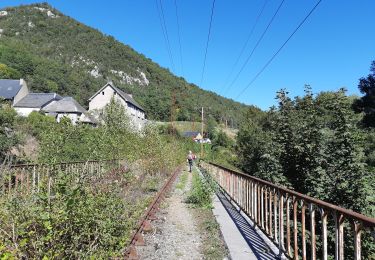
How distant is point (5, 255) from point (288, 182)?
11.1m

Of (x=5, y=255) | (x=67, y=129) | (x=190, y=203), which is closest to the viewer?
(x=5, y=255)

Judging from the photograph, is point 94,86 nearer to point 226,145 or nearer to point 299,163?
point 226,145

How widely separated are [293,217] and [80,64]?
131120 mm

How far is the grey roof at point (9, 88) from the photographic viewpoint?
6738 centimetres

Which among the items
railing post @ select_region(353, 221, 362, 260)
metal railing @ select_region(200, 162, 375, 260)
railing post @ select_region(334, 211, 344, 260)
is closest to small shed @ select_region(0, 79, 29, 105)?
metal railing @ select_region(200, 162, 375, 260)

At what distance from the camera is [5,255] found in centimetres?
318

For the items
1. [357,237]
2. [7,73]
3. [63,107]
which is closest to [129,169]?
[357,237]

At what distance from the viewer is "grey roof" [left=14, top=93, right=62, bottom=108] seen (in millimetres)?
68619

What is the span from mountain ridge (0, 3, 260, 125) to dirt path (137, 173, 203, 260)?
83090 mm

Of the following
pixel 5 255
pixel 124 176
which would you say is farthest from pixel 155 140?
pixel 5 255

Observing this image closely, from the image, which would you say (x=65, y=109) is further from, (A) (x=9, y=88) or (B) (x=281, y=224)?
(B) (x=281, y=224)

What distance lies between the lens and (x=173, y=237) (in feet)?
23.5

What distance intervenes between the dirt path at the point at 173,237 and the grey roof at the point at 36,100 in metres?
64.6

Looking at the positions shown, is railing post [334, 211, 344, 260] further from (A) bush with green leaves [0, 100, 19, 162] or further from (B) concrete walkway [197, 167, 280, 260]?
(A) bush with green leaves [0, 100, 19, 162]
